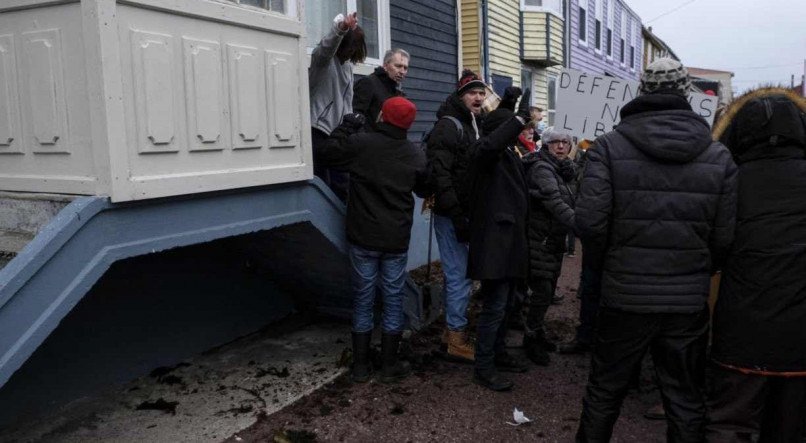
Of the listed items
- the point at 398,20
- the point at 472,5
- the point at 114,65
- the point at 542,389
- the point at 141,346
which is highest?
the point at 472,5

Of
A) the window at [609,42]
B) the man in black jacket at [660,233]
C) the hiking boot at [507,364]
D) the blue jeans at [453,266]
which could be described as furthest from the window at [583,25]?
the man in black jacket at [660,233]

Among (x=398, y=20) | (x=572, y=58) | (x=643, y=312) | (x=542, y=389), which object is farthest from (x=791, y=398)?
(x=572, y=58)

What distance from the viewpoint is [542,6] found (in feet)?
48.1

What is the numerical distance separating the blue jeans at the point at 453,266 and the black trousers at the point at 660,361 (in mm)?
1685

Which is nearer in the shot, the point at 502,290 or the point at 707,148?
the point at 707,148

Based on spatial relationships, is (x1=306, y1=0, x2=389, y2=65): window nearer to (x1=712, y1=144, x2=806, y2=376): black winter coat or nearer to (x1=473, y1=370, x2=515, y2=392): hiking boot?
(x1=473, y1=370, x2=515, y2=392): hiking boot

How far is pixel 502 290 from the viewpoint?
4.21 meters

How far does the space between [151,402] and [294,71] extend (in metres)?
2.31

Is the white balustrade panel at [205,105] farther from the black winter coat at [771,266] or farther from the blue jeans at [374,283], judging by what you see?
the black winter coat at [771,266]

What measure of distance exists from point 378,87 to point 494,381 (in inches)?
92.1

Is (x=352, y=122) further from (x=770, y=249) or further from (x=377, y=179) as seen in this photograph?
(x=770, y=249)

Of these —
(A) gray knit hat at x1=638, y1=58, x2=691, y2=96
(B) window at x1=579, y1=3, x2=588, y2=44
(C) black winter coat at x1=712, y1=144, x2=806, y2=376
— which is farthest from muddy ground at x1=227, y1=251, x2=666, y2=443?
(B) window at x1=579, y1=3, x2=588, y2=44

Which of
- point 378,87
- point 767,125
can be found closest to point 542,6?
point 378,87

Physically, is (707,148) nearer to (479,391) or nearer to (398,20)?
(479,391)
